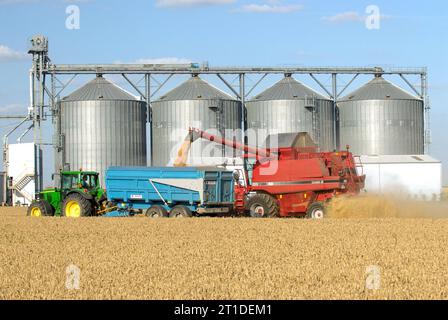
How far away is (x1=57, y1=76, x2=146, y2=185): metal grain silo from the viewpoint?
52.9 meters

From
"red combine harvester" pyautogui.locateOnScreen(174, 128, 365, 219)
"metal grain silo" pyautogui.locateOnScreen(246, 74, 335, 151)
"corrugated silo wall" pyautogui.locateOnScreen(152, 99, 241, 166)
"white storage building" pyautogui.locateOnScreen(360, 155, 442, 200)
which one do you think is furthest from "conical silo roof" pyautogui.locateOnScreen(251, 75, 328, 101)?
"red combine harvester" pyautogui.locateOnScreen(174, 128, 365, 219)

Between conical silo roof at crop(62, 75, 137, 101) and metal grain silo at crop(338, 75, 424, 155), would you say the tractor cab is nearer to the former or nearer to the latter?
conical silo roof at crop(62, 75, 137, 101)

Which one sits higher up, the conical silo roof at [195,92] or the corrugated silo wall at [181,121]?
the conical silo roof at [195,92]

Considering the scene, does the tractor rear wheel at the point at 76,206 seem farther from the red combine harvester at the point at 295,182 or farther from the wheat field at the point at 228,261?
the red combine harvester at the point at 295,182

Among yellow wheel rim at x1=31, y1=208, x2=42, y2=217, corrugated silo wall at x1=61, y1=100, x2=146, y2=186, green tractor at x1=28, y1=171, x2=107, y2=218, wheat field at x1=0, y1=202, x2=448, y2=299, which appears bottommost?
wheat field at x1=0, y1=202, x2=448, y2=299

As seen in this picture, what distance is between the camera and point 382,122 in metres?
55.4

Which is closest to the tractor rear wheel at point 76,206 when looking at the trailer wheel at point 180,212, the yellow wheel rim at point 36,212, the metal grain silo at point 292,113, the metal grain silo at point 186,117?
the yellow wheel rim at point 36,212

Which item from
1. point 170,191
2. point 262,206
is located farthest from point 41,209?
point 262,206

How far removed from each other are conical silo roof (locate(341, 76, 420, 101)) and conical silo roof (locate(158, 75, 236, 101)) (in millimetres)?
9293

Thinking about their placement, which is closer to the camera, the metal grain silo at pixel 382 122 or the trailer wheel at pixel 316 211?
the trailer wheel at pixel 316 211

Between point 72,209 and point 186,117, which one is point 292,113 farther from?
point 72,209

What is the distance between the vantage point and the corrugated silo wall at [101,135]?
2082 inches

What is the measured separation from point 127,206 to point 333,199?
28.8 ft

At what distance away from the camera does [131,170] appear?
110ft
